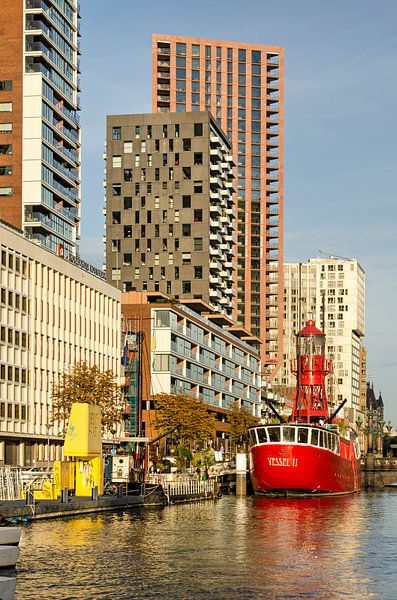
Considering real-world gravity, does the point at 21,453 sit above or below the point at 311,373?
below

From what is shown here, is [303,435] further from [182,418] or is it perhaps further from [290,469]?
[182,418]

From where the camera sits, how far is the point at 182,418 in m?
145

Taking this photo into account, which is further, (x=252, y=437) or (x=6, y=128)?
(x=6, y=128)

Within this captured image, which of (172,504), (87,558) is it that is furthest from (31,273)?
(87,558)

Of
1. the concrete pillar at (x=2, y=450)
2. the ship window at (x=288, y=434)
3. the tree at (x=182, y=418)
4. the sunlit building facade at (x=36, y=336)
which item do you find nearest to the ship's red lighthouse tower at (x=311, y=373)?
the tree at (x=182, y=418)

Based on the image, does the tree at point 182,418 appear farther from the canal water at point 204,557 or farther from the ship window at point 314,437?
the canal water at point 204,557

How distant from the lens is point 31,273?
4783 inches

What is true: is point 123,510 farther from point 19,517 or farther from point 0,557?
point 0,557

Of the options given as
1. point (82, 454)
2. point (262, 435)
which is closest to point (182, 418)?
point (262, 435)

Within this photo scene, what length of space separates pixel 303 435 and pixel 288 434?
1.45 m

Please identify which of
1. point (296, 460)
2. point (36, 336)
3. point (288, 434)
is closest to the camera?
point (296, 460)

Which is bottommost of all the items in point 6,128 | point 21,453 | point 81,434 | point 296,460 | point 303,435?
point 296,460

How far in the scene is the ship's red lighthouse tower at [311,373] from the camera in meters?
128

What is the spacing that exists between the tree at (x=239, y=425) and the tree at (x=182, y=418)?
3074 centimetres
